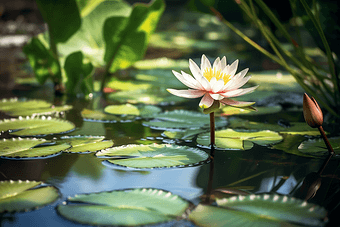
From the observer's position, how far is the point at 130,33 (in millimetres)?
1648

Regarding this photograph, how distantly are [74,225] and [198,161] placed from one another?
1.17ft

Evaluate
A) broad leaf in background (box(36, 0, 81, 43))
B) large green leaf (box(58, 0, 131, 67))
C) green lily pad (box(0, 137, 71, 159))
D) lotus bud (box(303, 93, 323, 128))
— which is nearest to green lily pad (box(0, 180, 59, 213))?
green lily pad (box(0, 137, 71, 159))

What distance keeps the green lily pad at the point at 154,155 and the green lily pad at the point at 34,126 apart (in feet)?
0.90

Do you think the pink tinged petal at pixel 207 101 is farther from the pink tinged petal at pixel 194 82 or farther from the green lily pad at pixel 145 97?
the green lily pad at pixel 145 97

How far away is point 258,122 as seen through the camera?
122cm

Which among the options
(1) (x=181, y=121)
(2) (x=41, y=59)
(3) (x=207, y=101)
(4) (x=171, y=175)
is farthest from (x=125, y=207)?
(2) (x=41, y=59)

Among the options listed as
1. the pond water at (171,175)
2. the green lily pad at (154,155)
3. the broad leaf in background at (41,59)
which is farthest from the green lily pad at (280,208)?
the broad leaf in background at (41,59)

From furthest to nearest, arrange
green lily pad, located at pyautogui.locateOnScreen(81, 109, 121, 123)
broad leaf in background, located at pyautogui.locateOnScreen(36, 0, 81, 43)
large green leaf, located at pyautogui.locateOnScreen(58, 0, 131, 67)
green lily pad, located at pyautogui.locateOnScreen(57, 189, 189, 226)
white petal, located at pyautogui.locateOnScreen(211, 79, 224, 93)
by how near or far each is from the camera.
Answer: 1. large green leaf, located at pyautogui.locateOnScreen(58, 0, 131, 67)
2. broad leaf in background, located at pyautogui.locateOnScreen(36, 0, 81, 43)
3. green lily pad, located at pyautogui.locateOnScreen(81, 109, 121, 123)
4. white petal, located at pyautogui.locateOnScreen(211, 79, 224, 93)
5. green lily pad, located at pyautogui.locateOnScreen(57, 189, 189, 226)

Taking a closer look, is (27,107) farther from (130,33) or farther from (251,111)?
(251,111)

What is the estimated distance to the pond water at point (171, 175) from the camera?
65cm

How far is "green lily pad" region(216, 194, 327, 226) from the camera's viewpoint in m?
0.57

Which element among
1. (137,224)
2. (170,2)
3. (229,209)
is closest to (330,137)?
(229,209)

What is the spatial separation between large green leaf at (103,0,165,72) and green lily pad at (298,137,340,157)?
990 mm

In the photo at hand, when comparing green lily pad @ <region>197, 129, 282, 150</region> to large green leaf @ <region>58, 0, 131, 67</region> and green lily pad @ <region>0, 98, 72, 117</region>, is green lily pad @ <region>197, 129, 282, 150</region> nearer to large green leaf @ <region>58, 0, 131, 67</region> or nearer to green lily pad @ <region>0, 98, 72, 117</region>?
green lily pad @ <region>0, 98, 72, 117</region>
